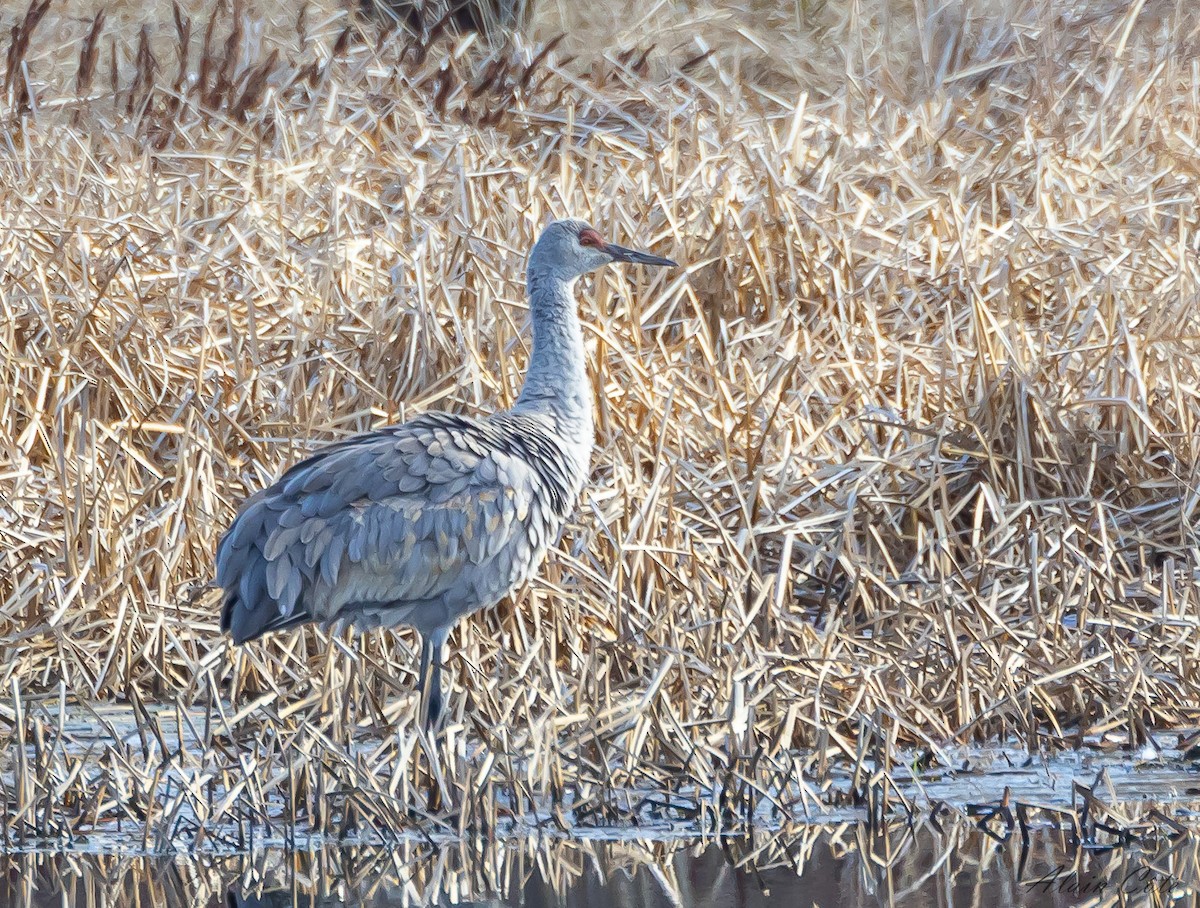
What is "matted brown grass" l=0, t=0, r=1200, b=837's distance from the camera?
4.84 m

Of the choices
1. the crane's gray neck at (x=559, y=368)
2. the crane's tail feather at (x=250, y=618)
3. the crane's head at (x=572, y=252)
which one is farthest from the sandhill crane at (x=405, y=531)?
the crane's head at (x=572, y=252)

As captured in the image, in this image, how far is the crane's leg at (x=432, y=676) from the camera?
16.0 feet

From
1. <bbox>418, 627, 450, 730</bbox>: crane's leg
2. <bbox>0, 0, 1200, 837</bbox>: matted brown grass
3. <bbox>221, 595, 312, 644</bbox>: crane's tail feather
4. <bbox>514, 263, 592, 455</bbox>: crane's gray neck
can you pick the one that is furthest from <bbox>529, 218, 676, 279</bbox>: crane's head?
<bbox>221, 595, 312, 644</bbox>: crane's tail feather

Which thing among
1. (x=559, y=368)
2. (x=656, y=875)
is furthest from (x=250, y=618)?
(x=656, y=875)

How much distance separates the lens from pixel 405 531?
16.0 feet

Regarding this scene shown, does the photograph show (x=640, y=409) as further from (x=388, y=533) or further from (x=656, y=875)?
(x=656, y=875)

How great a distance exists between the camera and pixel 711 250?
7.23 meters

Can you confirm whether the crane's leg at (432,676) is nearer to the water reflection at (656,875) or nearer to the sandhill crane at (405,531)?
the sandhill crane at (405,531)

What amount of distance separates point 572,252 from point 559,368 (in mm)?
410

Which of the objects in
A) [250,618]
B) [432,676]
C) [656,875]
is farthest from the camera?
[432,676]

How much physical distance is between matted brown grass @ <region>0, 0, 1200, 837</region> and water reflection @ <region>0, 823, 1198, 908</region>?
0.14m

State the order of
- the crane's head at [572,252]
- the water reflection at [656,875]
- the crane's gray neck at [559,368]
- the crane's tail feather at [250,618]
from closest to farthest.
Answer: the water reflection at [656,875] → the crane's tail feather at [250,618] → the crane's gray neck at [559,368] → the crane's head at [572,252]

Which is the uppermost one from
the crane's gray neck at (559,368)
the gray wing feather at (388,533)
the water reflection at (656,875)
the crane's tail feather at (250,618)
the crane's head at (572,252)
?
the crane's head at (572,252)

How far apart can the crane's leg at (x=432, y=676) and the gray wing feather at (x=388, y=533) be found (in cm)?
7
